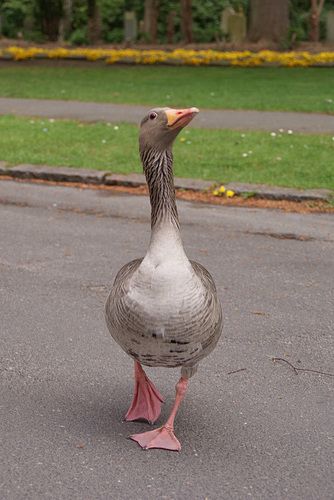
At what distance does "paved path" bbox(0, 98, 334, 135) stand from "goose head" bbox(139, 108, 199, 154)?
357 inches

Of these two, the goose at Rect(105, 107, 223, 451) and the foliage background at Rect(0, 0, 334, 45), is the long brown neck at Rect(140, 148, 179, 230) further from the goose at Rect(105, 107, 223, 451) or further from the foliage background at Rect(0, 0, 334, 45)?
the foliage background at Rect(0, 0, 334, 45)

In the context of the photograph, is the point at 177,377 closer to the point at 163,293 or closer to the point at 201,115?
the point at 163,293

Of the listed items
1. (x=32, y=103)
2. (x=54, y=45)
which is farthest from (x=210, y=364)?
(x=54, y=45)

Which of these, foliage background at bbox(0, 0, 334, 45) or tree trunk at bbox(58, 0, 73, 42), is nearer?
foliage background at bbox(0, 0, 334, 45)

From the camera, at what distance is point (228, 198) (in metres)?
7.97

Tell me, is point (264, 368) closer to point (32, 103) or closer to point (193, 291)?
point (193, 291)

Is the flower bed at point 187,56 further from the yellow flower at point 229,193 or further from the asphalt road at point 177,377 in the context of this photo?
the asphalt road at point 177,377

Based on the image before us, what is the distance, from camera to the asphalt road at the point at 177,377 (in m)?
3.03

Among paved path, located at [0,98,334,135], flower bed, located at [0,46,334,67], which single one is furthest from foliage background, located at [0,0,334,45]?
paved path, located at [0,98,334,135]

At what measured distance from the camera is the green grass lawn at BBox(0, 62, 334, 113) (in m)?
14.4

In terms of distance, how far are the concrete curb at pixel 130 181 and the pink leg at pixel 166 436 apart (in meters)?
4.98

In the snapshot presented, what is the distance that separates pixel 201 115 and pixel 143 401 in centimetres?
1031

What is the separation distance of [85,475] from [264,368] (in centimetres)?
152

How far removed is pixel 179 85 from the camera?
55.1 ft
